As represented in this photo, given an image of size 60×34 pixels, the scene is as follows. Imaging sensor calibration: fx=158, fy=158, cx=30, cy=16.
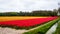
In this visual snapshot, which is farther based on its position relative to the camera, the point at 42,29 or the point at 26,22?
the point at 26,22

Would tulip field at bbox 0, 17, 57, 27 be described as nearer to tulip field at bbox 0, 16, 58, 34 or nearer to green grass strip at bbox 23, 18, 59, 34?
tulip field at bbox 0, 16, 58, 34

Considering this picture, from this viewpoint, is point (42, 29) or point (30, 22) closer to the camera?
point (42, 29)

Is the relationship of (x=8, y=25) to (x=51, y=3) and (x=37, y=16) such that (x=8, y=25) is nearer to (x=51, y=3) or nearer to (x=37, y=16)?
(x=37, y=16)

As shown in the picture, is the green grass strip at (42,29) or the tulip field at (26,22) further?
the tulip field at (26,22)

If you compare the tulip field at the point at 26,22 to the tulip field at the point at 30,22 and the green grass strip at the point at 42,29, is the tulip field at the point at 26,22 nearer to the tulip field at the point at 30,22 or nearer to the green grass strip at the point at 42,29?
the tulip field at the point at 30,22

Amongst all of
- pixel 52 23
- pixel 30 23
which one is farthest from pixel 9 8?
pixel 52 23

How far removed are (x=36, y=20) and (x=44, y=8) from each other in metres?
0.37

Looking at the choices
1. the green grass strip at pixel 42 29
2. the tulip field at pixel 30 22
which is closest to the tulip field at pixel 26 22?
the tulip field at pixel 30 22

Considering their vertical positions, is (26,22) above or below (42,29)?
above

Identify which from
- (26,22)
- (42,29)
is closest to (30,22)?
(26,22)

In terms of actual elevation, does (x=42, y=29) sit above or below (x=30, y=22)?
below

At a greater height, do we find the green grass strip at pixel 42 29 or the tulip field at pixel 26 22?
the tulip field at pixel 26 22

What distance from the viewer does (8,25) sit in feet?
11.5

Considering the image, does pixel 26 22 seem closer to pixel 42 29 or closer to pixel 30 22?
pixel 30 22
